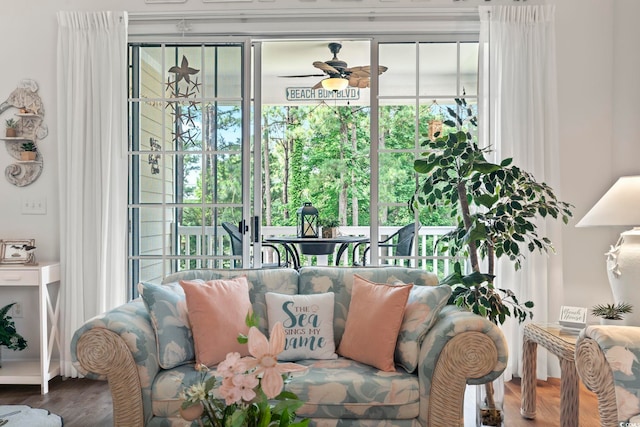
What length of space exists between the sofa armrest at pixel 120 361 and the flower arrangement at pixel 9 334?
164 cm

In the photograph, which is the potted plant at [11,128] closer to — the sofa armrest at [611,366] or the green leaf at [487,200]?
the green leaf at [487,200]

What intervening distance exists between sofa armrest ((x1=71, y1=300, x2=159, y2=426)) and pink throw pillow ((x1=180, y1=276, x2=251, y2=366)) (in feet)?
0.83

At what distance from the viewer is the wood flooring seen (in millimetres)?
3010

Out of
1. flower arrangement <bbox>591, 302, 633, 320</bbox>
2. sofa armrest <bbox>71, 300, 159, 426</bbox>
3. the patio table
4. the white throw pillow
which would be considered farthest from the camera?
the patio table

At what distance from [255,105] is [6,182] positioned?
1.95m

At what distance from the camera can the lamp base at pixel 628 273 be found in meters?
2.47

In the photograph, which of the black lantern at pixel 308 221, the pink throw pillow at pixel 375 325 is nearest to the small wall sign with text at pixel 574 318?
the pink throw pillow at pixel 375 325

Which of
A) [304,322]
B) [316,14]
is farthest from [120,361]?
[316,14]

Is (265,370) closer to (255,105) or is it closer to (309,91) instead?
(255,105)

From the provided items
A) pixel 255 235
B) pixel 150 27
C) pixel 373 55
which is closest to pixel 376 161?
pixel 373 55

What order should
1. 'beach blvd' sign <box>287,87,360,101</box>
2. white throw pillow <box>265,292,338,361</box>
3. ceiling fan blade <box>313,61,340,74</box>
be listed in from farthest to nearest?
'beach blvd' sign <box>287,87,360,101</box> < ceiling fan blade <box>313,61,340,74</box> < white throw pillow <box>265,292,338,361</box>

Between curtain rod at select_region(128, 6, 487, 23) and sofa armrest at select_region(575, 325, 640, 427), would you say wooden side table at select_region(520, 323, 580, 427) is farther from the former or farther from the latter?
curtain rod at select_region(128, 6, 487, 23)

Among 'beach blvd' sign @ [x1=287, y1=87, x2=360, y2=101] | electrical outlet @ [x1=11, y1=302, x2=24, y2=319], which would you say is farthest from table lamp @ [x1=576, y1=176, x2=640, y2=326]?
'beach blvd' sign @ [x1=287, y1=87, x2=360, y2=101]

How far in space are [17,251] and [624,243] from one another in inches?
149
